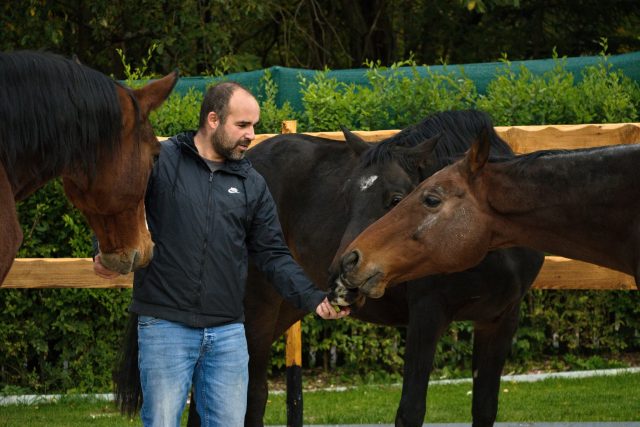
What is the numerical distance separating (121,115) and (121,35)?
8874 mm

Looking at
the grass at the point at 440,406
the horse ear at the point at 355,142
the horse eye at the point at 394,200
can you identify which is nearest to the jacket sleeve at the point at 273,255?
the horse eye at the point at 394,200

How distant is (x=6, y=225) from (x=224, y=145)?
94 centimetres

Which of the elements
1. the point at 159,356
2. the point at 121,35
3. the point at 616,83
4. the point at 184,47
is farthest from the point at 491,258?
the point at 121,35

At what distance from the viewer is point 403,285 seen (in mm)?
5211

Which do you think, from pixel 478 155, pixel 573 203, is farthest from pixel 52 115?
pixel 573 203

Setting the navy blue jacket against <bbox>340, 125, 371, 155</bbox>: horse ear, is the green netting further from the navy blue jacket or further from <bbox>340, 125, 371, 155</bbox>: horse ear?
the navy blue jacket

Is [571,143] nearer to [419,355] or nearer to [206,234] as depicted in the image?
[419,355]

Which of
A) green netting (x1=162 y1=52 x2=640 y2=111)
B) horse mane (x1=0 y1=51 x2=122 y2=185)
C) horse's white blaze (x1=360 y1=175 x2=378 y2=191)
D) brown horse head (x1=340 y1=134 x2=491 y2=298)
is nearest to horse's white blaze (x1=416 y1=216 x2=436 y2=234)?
brown horse head (x1=340 y1=134 x2=491 y2=298)

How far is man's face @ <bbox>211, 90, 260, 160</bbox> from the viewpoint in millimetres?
3918

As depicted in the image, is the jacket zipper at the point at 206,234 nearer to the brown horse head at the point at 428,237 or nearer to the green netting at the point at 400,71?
the brown horse head at the point at 428,237

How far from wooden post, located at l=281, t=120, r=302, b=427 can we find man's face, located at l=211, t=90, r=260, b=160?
2533 mm

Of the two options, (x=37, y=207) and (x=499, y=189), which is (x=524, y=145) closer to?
(x=499, y=189)

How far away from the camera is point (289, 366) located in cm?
647

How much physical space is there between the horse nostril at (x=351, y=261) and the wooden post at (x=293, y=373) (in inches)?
83.2
